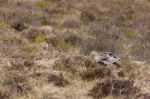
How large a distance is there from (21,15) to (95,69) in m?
7.22

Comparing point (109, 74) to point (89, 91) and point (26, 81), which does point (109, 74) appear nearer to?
point (89, 91)

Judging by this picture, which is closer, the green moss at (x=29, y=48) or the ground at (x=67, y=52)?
the ground at (x=67, y=52)

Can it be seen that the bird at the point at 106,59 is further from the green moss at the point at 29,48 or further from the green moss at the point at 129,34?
the green moss at the point at 129,34

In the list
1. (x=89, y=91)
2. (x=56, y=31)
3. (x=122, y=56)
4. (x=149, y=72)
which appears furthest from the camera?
(x=56, y=31)

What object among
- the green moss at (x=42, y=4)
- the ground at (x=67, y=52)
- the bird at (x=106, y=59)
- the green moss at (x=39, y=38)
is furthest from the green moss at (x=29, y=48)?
the green moss at (x=42, y=4)

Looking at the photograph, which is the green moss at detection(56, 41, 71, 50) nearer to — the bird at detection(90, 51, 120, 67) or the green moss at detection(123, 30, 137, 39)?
the bird at detection(90, 51, 120, 67)

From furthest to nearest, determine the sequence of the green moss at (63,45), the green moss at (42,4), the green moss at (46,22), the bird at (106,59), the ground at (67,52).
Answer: the green moss at (42,4) → the green moss at (46,22) → the green moss at (63,45) → the bird at (106,59) → the ground at (67,52)

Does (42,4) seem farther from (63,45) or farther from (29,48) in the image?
(29,48)

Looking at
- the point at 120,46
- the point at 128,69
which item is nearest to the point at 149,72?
the point at 128,69

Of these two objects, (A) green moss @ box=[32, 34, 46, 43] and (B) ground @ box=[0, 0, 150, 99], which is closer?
(B) ground @ box=[0, 0, 150, 99]

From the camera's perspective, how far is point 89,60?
1047cm

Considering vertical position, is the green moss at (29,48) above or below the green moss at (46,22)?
above

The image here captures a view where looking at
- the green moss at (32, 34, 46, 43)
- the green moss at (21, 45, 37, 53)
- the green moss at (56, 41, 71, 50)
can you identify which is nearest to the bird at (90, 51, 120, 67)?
the green moss at (21, 45, 37, 53)

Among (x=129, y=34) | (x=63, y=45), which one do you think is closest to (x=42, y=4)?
(x=129, y=34)
